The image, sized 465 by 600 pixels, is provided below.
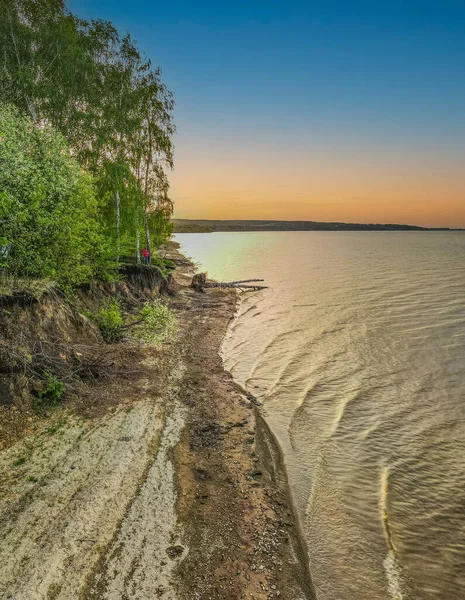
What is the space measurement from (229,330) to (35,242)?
11.3m

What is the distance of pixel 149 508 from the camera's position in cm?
671

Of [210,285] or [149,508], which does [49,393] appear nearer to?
[149,508]

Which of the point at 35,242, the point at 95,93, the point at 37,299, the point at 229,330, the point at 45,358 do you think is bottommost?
the point at 229,330

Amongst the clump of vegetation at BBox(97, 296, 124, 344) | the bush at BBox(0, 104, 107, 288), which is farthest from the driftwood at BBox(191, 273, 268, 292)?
the bush at BBox(0, 104, 107, 288)

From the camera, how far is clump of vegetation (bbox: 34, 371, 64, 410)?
390 inches

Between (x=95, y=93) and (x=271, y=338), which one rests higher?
(x=95, y=93)

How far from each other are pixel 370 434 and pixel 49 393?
31.9 ft

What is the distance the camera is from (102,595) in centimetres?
503

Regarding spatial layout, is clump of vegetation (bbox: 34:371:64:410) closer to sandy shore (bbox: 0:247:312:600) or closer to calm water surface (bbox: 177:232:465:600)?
sandy shore (bbox: 0:247:312:600)

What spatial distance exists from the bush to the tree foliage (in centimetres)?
555

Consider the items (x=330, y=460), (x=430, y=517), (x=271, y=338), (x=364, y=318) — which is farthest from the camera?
(x=364, y=318)

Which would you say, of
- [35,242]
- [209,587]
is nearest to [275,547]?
[209,587]

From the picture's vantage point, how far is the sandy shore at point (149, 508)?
5.34 metres

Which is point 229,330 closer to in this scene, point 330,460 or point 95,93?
point 330,460
